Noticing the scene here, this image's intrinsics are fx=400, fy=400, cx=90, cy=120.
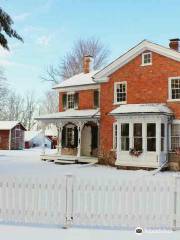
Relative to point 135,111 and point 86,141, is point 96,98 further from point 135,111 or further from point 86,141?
point 135,111

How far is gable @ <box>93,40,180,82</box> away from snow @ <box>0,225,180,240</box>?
1876 cm

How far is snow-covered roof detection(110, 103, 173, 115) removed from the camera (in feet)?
78.8

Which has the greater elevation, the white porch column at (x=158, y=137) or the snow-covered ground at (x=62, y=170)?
the white porch column at (x=158, y=137)

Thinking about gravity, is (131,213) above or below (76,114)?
below

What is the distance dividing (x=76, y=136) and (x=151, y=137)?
9.06 meters

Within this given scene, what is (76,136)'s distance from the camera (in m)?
32.4

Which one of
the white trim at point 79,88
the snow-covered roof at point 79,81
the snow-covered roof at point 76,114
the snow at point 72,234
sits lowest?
the snow at point 72,234

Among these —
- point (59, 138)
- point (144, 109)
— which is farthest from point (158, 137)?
point (59, 138)

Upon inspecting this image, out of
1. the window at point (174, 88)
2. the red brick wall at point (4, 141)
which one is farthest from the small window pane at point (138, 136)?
the red brick wall at point (4, 141)

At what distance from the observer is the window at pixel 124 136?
25.9 metres

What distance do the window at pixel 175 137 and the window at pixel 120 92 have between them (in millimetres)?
4154

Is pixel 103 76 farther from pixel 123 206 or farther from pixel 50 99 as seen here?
pixel 50 99

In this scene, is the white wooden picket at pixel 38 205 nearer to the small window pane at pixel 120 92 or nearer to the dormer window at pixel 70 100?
the small window pane at pixel 120 92

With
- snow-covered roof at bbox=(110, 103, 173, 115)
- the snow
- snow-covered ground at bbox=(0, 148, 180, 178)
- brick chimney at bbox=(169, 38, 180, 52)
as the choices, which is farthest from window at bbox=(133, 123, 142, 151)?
the snow
